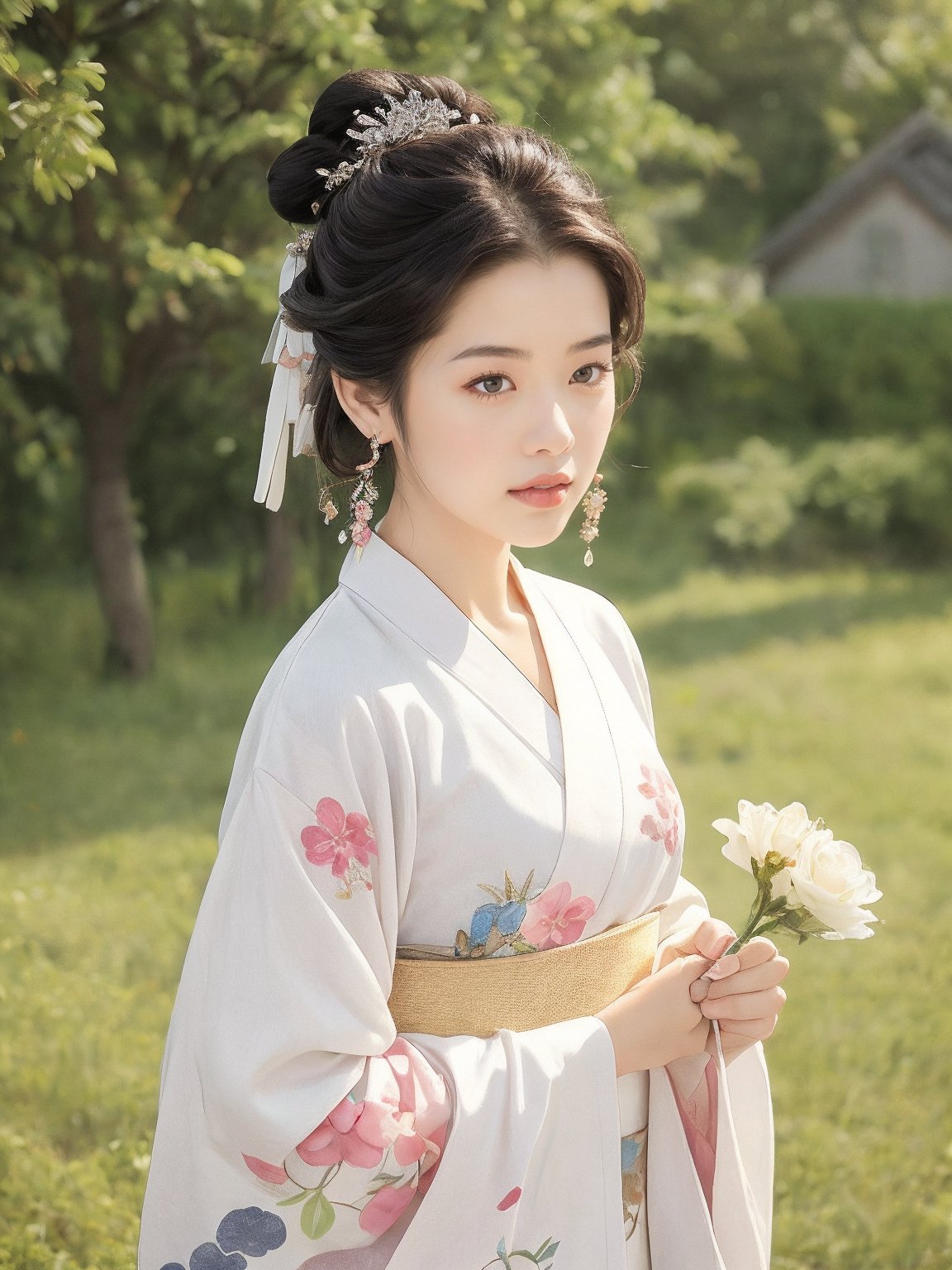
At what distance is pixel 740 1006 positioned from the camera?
1666 mm

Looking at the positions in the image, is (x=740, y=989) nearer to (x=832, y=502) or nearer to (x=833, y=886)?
(x=833, y=886)

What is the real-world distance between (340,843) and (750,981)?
0.56 meters

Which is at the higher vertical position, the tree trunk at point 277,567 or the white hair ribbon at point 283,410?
the tree trunk at point 277,567

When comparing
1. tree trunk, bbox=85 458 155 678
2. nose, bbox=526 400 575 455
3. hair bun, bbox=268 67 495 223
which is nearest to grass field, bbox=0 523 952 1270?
tree trunk, bbox=85 458 155 678

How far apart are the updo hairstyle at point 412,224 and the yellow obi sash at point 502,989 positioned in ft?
2.06

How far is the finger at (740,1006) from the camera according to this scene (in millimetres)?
1662

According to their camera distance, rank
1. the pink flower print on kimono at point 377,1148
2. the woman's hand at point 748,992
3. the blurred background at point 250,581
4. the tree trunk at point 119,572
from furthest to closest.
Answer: the tree trunk at point 119,572
the blurred background at point 250,581
the woman's hand at point 748,992
the pink flower print on kimono at point 377,1148

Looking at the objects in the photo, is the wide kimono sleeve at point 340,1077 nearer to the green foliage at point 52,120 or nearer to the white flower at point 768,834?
the white flower at point 768,834

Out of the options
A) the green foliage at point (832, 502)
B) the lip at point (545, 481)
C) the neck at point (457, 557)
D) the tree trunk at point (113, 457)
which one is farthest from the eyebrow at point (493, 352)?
the green foliage at point (832, 502)

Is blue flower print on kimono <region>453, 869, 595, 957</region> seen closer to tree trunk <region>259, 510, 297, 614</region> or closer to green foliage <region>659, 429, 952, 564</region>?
tree trunk <region>259, 510, 297, 614</region>

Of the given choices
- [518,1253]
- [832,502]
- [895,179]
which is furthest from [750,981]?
[895,179]

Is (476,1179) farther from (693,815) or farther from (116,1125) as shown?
(693,815)

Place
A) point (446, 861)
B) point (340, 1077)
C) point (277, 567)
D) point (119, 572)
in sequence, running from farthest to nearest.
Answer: point (277, 567), point (119, 572), point (446, 861), point (340, 1077)

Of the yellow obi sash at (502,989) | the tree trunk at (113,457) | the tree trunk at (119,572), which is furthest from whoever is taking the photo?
the tree trunk at (119,572)
